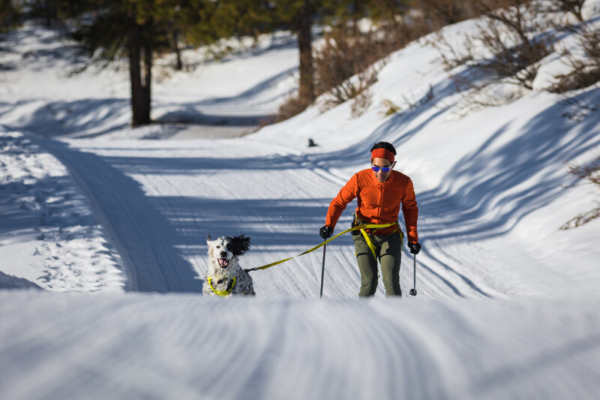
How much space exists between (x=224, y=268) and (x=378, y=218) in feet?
4.72

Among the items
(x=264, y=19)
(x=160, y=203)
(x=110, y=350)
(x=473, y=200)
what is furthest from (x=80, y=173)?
(x=264, y=19)

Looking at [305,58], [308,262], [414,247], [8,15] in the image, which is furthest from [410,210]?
[8,15]

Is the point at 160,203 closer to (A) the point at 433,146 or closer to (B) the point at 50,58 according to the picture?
(A) the point at 433,146

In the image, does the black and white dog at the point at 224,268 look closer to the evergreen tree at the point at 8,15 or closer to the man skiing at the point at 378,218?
the man skiing at the point at 378,218

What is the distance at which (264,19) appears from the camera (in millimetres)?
24375

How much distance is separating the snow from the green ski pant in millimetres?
992

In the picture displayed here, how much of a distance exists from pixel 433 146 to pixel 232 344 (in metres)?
11.0

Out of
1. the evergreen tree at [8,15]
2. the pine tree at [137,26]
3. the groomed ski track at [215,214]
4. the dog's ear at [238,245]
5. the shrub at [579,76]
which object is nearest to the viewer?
the dog's ear at [238,245]

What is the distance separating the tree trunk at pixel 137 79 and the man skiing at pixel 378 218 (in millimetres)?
21196

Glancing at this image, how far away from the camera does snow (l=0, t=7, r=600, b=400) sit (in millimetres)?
1823

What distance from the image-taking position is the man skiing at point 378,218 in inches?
190

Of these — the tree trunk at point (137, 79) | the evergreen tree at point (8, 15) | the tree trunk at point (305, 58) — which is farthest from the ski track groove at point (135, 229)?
the evergreen tree at point (8, 15)

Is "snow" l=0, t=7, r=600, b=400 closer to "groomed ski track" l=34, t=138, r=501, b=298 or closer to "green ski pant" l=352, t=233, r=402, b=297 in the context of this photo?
"groomed ski track" l=34, t=138, r=501, b=298

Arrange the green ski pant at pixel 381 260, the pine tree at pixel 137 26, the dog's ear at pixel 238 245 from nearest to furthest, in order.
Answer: the dog's ear at pixel 238 245, the green ski pant at pixel 381 260, the pine tree at pixel 137 26
